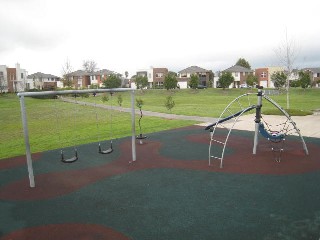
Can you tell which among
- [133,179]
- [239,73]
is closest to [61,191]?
[133,179]

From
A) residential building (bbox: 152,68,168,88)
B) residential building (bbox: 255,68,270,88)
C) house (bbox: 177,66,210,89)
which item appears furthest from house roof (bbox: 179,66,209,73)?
residential building (bbox: 255,68,270,88)

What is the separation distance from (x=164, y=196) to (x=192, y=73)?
87.7 metres

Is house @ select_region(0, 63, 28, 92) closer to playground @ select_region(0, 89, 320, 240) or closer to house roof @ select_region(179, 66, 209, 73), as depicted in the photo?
house roof @ select_region(179, 66, 209, 73)

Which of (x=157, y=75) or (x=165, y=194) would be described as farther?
(x=157, y=75)

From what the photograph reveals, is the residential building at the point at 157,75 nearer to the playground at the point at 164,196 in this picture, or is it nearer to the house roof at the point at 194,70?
the house roof at the point at 194,70

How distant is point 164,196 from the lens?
7414mm

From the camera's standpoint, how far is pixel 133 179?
28.9ft

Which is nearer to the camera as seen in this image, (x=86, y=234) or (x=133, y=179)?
(x=86, y=234)

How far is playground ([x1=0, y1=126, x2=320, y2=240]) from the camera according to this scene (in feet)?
18.8

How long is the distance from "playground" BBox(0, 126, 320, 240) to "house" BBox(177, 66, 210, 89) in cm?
8049

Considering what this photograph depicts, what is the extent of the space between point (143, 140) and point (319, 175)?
852 cm

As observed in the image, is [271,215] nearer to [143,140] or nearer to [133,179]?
[133,179]

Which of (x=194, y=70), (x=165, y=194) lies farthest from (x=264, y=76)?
(x=165, y=194)

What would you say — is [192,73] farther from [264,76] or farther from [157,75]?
[264,76]
